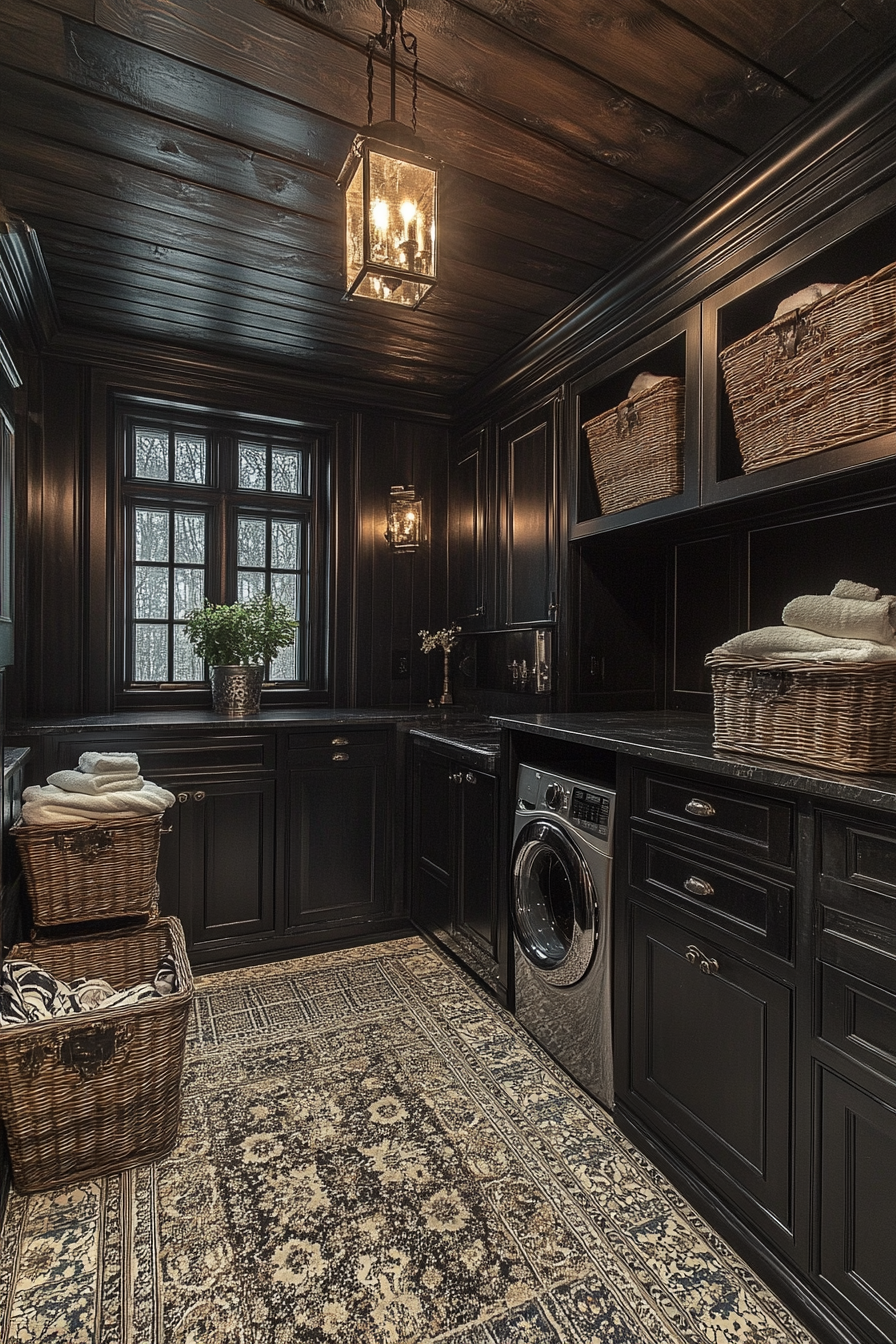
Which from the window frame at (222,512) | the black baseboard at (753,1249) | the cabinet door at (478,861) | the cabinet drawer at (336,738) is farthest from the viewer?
the window frame at (222,512)

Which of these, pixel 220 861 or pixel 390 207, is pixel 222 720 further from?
pixel 390 207

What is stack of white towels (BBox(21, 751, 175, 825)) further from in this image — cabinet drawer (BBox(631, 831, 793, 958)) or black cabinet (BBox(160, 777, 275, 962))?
cabinet drawer (BBox(631, 831, 793, 958))

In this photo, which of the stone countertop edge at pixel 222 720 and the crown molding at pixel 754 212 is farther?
the stone countertop edge at pixel 222 720

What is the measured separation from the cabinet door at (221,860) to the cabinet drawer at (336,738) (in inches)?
8.4

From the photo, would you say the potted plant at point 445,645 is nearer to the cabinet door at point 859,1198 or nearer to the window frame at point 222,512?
the window frame at point 222,512

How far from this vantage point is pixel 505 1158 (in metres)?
1.83

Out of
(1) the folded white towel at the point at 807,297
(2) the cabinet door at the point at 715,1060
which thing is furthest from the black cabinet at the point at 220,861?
(1) the folded white towel at the point at 807,297

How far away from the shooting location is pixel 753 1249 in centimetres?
148

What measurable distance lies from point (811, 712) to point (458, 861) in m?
1.70

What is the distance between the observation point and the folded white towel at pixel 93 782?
217 centimetres

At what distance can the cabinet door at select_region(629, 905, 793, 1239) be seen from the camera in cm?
145

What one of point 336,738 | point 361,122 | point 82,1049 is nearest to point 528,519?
point 336,738

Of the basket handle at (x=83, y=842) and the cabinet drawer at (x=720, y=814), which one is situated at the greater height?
the cabinet drawer at (x=720, y=814)

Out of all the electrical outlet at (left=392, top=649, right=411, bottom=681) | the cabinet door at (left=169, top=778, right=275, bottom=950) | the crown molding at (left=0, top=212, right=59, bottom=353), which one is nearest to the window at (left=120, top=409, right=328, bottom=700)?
the electrical outlet at (left=392, top=649, right=411, bottom=681)
